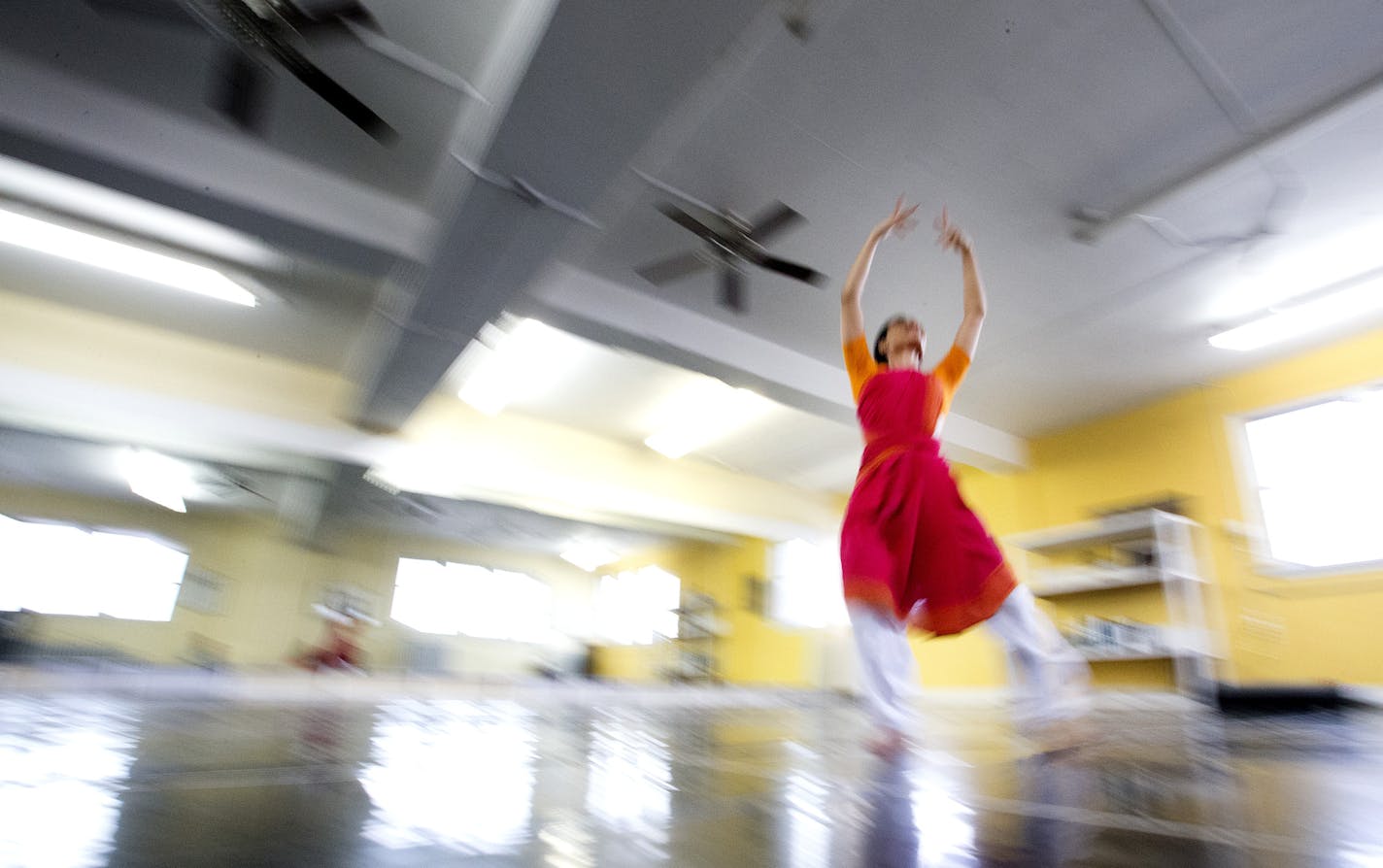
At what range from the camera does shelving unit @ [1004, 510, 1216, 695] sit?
454 cm

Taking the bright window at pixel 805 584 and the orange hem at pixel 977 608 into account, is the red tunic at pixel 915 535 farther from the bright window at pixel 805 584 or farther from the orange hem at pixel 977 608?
the bright window at pixel 805 584

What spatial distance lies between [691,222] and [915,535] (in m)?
2.07

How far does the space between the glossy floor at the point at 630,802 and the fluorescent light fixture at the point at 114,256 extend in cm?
336

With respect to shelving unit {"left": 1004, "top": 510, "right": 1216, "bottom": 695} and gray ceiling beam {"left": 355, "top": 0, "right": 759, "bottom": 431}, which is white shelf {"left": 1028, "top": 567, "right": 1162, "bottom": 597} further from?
gray ceiling beam {"left": 355, "top": 0, "right": 759, "bottom": 431}

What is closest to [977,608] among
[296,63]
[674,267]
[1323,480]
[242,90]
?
[674,267]

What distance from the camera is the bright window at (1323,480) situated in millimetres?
4230

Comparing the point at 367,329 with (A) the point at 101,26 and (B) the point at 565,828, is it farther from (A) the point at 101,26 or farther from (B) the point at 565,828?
(B) the point at 565,828

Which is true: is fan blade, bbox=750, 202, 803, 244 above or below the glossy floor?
above

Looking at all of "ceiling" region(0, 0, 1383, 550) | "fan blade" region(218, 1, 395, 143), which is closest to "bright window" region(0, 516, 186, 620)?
"ceiling" region(0, 0, 1383, 550)

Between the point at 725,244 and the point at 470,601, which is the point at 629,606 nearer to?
the point at 470,601

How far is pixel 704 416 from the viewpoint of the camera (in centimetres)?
620

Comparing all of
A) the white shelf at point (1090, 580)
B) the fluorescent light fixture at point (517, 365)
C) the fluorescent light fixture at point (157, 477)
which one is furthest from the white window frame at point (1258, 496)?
the fluorescent light fixture at point (157, 477)

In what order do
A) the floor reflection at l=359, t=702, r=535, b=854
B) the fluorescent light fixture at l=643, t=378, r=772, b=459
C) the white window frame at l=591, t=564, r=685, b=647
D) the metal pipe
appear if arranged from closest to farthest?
1. the floor reflection at l=359, t=702, r=535, b=854
2. the metal pipe
3. the fluorescent light fixture at l=643, t=378, r=772, b=459
4. the white window frame at l=591, t=564, r=685, b=647

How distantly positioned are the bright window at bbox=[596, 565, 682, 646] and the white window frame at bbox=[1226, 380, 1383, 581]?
668 cm
